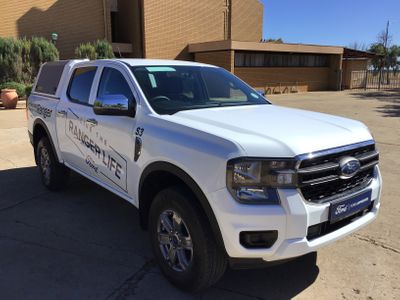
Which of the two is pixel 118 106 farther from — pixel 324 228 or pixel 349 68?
pixel 349 68

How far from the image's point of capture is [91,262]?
375 cm

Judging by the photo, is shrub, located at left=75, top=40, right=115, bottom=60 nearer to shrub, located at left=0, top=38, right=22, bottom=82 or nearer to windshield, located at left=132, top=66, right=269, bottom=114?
shrub, located at left=0, top=38, right=22, bottom=82

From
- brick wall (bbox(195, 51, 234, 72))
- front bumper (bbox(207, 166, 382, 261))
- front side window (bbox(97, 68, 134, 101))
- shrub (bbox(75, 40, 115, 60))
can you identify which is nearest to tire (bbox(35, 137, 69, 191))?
front side window (bbox(97, 68, 134, 101))

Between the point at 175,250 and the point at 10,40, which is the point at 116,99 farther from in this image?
the point at 10,40

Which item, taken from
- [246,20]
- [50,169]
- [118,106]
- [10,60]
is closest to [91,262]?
[118,106]

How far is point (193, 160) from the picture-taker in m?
2.89

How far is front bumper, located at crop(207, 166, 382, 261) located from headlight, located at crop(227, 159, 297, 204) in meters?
0.04

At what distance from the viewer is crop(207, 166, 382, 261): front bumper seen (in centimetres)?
262

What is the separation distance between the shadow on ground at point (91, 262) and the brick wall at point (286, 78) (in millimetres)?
26511

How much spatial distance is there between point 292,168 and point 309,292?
1.26 m

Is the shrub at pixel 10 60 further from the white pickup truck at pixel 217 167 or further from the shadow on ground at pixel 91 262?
the white pickup truck at pixel 217 167

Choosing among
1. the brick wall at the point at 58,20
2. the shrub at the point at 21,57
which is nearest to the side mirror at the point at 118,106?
the shrub at the point at 21,57

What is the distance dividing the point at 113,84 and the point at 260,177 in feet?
7.33

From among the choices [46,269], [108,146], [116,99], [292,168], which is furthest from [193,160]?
[46,269]
